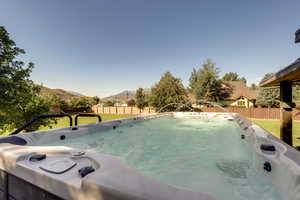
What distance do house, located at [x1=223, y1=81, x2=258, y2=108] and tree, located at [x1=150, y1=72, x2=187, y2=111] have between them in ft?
25.4

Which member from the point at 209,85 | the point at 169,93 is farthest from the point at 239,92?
the point at 169,93

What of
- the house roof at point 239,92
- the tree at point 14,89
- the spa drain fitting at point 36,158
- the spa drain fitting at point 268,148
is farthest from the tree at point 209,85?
the spa drain fitting at point 36,158

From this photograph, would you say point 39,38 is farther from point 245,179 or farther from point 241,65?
point 241,65

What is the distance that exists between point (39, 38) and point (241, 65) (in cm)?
1355

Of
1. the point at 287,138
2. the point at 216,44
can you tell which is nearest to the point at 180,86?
the point at 216,44

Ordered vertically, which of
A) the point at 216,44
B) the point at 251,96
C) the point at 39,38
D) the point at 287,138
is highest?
the point at 216,44

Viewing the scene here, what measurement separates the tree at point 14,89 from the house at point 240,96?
696 inches

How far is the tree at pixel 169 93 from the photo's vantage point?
38.4 ft

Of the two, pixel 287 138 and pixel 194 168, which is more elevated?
pixel 287 138

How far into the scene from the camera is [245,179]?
1371 mm

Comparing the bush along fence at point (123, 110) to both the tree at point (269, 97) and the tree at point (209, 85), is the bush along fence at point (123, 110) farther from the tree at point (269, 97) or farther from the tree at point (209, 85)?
the tree at point (269, 97)

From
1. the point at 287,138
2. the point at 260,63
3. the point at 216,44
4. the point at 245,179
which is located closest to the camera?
the point at 245,179

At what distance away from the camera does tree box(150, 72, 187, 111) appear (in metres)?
11.7

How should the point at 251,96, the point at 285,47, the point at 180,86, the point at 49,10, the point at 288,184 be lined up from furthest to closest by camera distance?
the point at 251,96 → the point at 180,86 → the point at 285,47 → the point at 49,10 → the point at 288,184
